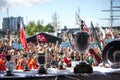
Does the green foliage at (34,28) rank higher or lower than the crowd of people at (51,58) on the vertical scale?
higher

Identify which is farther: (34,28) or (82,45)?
(34,28)

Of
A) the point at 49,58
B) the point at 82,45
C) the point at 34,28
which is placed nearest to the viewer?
the point at 82,45

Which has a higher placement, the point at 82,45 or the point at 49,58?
the point at 82,45

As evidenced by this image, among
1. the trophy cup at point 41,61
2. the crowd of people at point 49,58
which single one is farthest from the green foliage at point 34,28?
the trophy cup at point 41,61

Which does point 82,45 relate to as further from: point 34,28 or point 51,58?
point 34,28

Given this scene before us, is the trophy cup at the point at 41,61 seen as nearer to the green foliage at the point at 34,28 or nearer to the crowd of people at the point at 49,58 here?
the crowd of people at the point at 49,58

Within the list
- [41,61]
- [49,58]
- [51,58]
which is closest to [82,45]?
[41,61]

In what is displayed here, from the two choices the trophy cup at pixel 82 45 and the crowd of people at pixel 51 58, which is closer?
the trophy cup at pixel 82 45

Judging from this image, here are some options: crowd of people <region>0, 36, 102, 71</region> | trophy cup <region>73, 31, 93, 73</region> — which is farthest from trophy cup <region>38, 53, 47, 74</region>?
crowd of people <region>0, 36, 102, 71</region>

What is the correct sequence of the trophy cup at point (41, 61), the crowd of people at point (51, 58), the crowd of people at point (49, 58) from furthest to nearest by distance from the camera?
the crowd of people at point (49, 58) → the crowd of people at point (51, 58) → the trophy cup at point (41, 61)

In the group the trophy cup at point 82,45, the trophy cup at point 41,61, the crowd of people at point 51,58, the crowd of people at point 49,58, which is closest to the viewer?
the trophy cup at point 82,45

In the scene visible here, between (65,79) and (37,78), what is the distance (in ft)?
1.91

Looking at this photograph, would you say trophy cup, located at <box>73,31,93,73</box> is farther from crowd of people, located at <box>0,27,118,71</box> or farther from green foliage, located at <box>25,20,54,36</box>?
green foliage, located at <box>25,20,54,36</box>

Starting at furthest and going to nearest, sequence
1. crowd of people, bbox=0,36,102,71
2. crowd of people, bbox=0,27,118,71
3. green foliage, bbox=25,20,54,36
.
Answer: green foliage, bbox=25,20,54,36
crowd of people, bbox=0,36,102,71
crowd of people, bbox=0,27,118,71
